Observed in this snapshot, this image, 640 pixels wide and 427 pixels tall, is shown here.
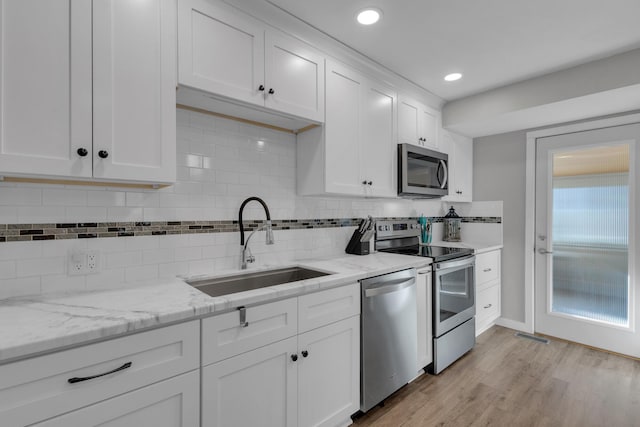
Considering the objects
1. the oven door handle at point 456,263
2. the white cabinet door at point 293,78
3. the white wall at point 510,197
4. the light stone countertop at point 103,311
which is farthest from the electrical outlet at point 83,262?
the white wall at point 510,197

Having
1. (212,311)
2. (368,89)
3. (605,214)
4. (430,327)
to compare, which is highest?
(368,89)

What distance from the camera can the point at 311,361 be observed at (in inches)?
62.6

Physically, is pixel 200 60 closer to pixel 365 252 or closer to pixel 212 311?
pixel 212 311

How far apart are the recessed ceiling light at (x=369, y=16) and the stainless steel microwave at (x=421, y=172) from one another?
1.03m

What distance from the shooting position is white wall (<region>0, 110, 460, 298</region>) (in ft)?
4.41

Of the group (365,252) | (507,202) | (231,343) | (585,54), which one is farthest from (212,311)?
(507,202)

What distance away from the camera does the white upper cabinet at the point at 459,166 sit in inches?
131

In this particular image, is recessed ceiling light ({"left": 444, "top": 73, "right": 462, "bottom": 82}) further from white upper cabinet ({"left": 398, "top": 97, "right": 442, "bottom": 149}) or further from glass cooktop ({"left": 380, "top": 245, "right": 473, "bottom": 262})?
glass cooktop ({"left": 380, "top": 245, "right": 473, "bottom": 262})

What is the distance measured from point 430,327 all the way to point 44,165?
8.15 feet

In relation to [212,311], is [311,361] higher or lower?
lower

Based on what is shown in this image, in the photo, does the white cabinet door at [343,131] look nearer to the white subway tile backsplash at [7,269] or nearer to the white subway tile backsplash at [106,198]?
the white subway tile backsplash at [106,198]

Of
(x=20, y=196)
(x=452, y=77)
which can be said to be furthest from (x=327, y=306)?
(x=452, y=77)

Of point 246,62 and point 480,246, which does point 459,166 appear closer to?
point 480,246

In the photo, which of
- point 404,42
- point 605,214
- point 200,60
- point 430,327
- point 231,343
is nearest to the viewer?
point 231,343
